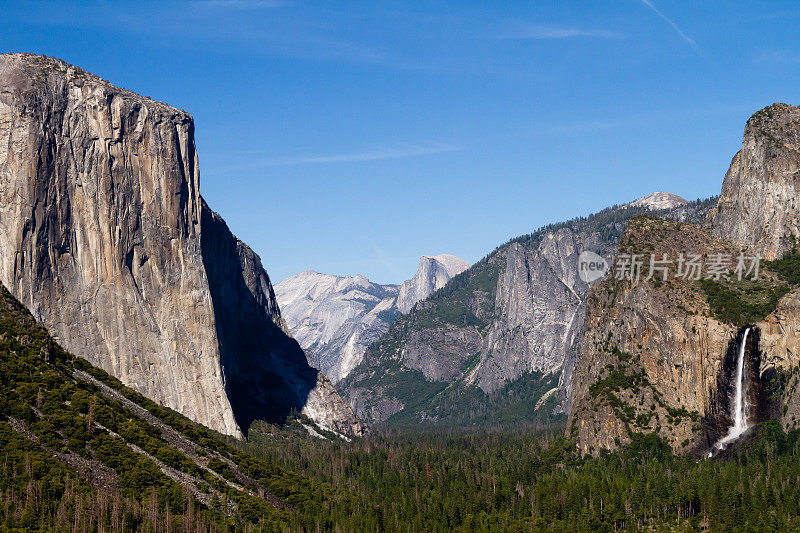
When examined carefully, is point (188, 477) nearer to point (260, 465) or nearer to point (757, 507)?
point (260, 465)

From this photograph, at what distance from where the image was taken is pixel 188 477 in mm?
160500

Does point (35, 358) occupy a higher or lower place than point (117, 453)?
higher

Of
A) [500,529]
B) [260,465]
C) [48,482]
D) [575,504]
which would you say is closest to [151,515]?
[48,482]

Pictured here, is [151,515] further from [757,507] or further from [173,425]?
[757,507]

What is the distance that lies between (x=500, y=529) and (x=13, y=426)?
8506 centimetres

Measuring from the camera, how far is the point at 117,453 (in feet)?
498

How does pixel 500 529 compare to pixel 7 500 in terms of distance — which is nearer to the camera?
pixel 7 500

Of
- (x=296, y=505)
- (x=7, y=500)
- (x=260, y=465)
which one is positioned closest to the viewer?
(x=7, y=500)

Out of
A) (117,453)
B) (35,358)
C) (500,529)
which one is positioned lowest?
(500,529)

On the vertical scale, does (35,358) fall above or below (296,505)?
above

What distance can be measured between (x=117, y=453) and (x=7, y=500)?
24469 millimetres

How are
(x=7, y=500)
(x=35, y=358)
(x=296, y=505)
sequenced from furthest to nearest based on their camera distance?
(x=296, y=505) < (x=35, y=358) < (x=7, y=500)

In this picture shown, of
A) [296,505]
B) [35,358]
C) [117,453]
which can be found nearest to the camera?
[117,453]

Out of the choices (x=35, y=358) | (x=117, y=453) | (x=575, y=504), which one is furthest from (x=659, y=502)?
(x=35, y=358)
